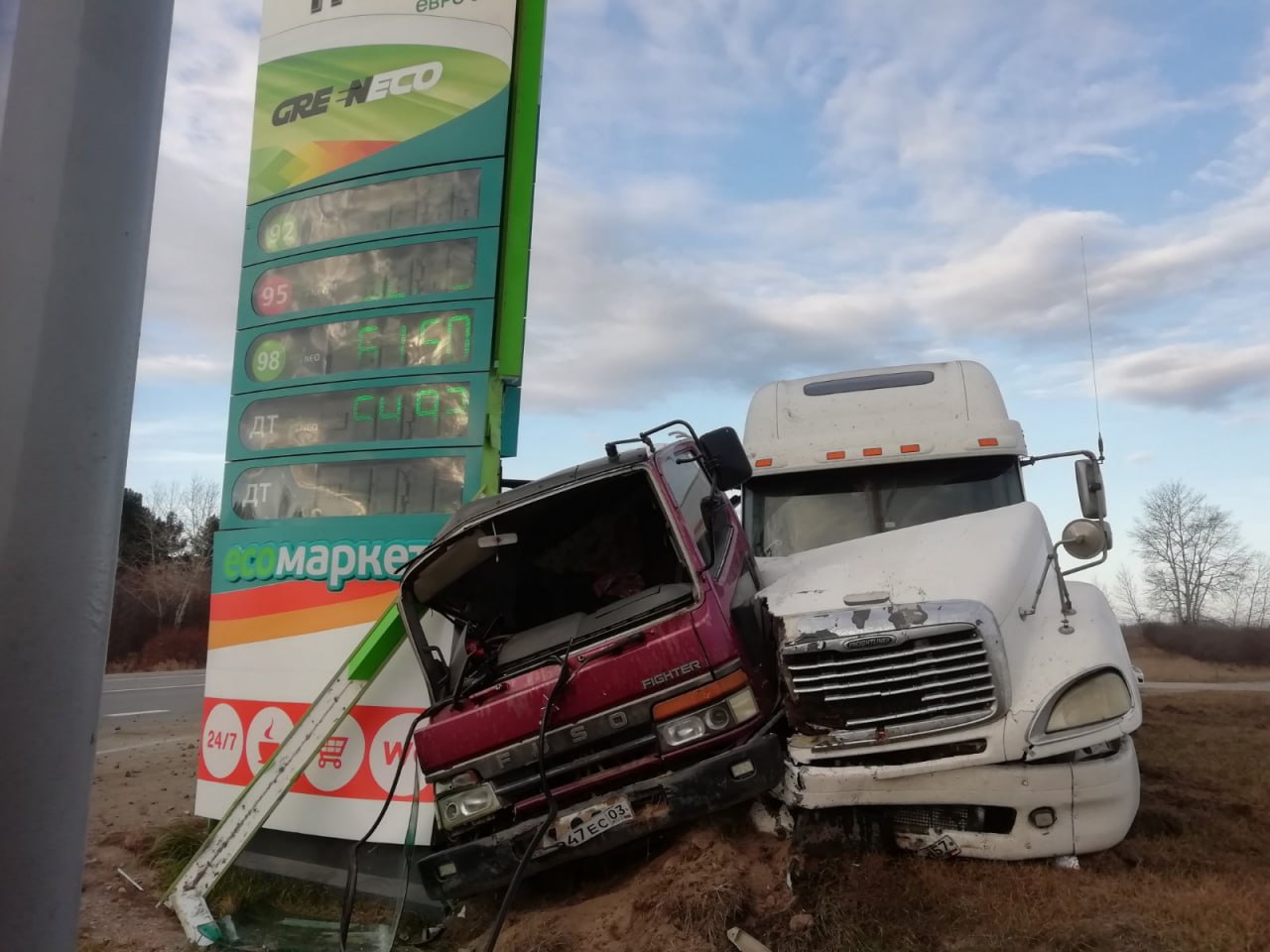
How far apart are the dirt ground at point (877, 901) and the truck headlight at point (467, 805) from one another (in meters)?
0.54

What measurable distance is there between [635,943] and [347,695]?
282 centimetres

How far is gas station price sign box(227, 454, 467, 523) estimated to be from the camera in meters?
6.56

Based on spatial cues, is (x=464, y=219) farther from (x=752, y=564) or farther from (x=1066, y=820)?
(x=1066, y=820)

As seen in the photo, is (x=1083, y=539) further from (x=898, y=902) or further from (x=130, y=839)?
(x=130, y=839)

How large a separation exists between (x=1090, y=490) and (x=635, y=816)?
3.51 metres

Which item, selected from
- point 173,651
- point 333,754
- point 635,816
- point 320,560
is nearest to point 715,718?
point 635,816

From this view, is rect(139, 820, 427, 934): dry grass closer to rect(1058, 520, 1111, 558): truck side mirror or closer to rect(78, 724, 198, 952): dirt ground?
rect(78, 724, 198, 952): dirt ground

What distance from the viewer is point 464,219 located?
6.91 meters

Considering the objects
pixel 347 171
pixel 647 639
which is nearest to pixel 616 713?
pixel 647 639

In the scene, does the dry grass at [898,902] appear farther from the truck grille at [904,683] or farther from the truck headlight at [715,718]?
the truck grille at [904,683]

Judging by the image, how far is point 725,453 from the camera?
19.4 ft

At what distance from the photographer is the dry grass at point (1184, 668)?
3266cm

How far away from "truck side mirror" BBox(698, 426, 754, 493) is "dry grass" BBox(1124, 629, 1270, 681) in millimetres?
28360

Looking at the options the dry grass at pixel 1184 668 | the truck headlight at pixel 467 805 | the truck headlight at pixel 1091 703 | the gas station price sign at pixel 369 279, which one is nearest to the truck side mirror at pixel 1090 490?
the truck headlight at pixel 1091 703
